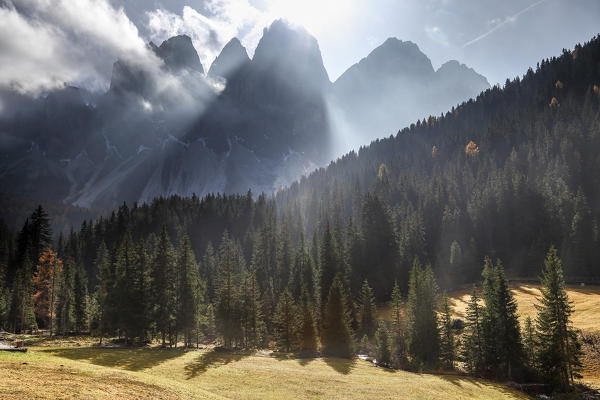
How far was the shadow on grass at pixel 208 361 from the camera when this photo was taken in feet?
110

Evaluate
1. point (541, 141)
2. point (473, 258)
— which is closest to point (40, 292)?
point (473, 258)

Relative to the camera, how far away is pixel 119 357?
36.3 metres

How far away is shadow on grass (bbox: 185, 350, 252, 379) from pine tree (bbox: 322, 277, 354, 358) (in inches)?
472

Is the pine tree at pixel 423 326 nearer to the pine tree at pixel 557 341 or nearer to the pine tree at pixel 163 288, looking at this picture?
the pine tree at pixel 557 341

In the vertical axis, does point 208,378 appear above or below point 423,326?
below

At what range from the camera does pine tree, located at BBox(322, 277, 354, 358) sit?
1964 inches

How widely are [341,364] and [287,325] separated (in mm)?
13838

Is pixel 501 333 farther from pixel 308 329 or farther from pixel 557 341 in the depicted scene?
pixel 308 329

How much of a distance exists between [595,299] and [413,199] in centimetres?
7713

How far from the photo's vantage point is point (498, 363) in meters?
41.7

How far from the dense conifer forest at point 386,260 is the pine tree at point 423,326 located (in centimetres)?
18

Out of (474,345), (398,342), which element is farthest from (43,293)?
(474,345)

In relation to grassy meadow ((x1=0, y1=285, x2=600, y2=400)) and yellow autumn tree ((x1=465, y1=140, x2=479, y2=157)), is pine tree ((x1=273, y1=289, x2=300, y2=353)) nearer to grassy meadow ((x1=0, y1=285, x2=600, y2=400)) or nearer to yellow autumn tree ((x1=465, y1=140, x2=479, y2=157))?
grassy meadow ((x1=0, y1=285, x2=600, y2=400))

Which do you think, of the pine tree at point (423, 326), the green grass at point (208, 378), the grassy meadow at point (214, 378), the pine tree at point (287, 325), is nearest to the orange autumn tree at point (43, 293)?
the grassy meadow at point (214, 378)
